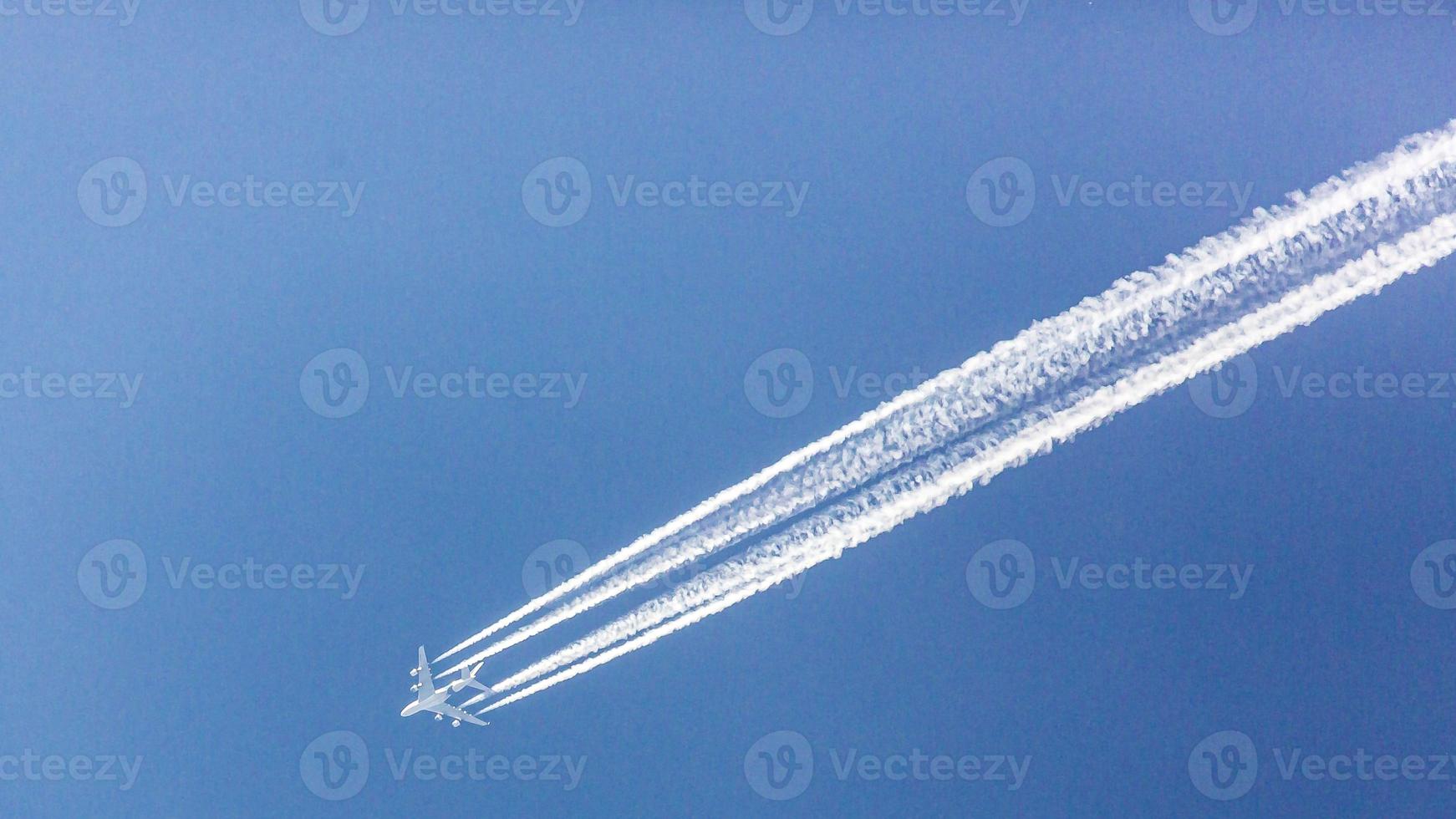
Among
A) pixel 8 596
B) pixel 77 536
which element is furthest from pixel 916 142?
pixel 8 596

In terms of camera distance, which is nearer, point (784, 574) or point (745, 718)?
point (784, 574)

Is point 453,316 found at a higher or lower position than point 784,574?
higher

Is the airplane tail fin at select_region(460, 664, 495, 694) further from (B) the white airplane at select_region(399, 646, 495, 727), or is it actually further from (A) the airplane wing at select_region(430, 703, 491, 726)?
(A) the airplane wing at select_region(430, 703, 491, 726)

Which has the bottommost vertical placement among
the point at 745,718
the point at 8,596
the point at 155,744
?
the point at 745,718

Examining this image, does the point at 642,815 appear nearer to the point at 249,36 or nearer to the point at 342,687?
the point at 342,687

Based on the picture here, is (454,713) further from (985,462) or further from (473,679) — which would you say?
(985,462)

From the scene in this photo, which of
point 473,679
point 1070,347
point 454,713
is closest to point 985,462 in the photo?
point 1070,347
